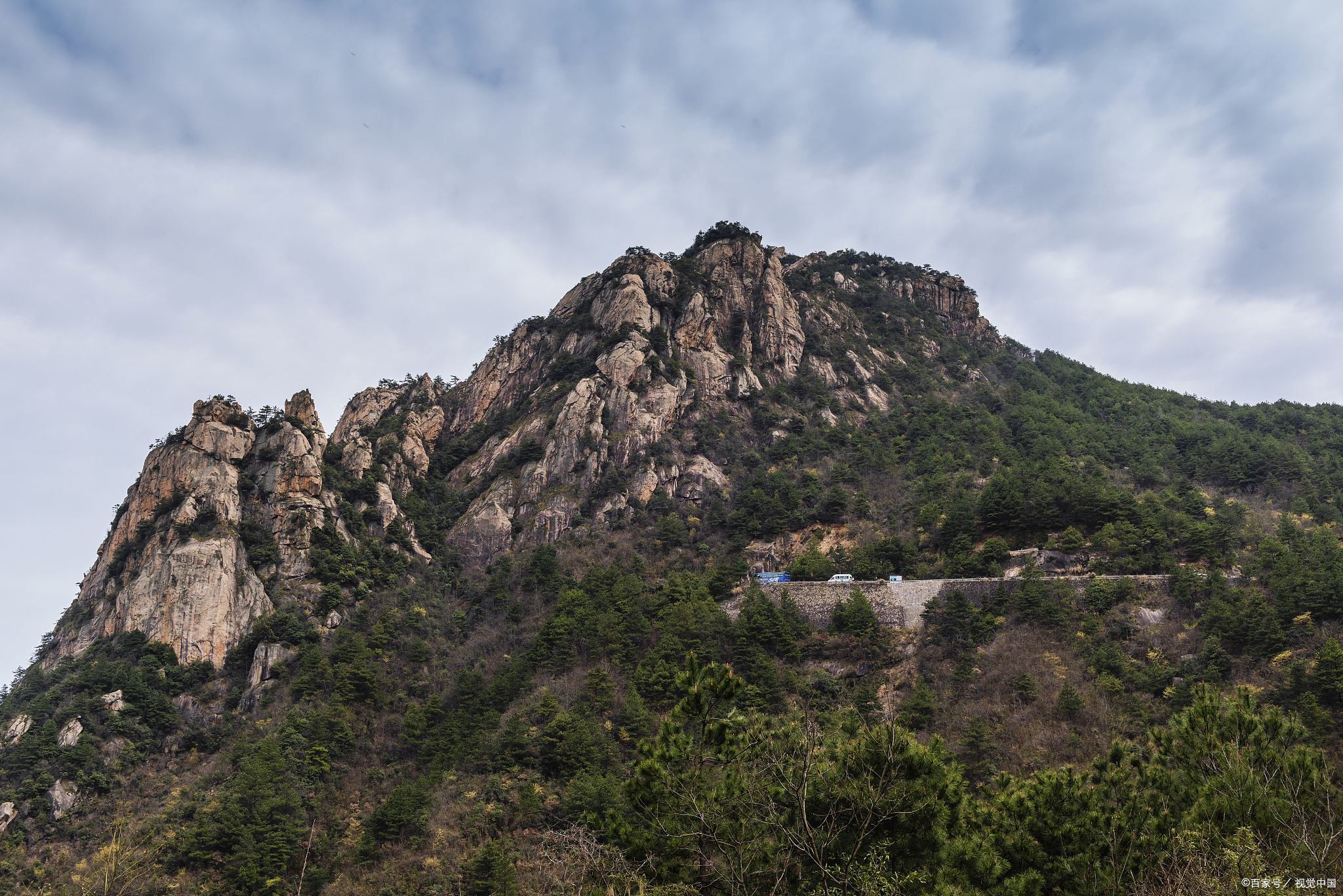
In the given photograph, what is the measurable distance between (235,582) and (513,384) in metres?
38.5

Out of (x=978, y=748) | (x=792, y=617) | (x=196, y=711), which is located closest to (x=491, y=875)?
(x=978, y=748)

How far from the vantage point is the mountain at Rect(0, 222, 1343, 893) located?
12.7 metres

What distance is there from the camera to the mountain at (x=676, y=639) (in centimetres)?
1266

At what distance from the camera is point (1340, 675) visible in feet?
82.3

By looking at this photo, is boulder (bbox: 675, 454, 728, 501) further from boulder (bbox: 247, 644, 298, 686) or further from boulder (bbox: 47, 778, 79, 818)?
boulder (bbox: 47, 778, 79, 818)

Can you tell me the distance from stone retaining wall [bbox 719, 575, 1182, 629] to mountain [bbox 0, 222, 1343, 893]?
1.68 ft

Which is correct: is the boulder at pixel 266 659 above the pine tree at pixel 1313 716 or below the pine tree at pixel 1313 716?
above

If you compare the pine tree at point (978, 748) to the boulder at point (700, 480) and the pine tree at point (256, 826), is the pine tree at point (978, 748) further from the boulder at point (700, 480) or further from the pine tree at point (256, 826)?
the boulder at point (700, 480)

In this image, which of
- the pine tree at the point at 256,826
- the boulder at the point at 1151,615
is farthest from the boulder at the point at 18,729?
the boulder at the point at 1151,615

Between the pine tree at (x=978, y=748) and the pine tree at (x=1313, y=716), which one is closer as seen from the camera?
the pine tree at (x=1313, y=716)

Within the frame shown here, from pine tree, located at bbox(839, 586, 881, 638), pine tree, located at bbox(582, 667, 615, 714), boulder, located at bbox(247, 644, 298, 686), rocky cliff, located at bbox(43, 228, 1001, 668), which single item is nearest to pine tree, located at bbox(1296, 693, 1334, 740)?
pine tree, located at bbox(839, 586, 881, 638)

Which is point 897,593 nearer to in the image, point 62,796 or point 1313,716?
point 1313,716

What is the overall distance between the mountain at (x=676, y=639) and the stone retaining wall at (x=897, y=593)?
0.51m

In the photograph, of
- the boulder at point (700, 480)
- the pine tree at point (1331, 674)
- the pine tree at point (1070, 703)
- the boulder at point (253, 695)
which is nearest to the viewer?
the pine tree at point (1331, 674)
